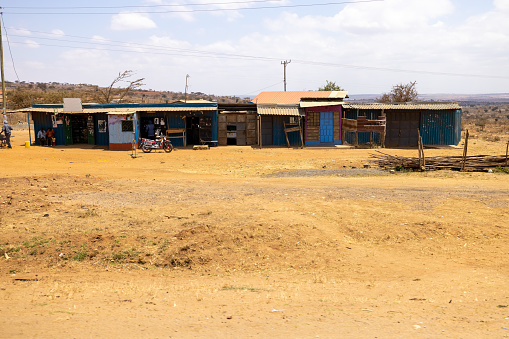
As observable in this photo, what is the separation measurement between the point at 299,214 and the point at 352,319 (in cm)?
556

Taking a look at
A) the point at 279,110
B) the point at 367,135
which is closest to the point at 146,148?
the point at 279,110

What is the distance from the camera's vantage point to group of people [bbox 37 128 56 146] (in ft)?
102

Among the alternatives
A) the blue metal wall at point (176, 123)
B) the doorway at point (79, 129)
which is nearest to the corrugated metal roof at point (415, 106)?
the blue metal wall at point (176, 123)

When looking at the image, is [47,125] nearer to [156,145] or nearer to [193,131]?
[156,145]

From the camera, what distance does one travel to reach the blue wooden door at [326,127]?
101ft

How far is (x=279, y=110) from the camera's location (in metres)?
30.1

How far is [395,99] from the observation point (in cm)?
5341

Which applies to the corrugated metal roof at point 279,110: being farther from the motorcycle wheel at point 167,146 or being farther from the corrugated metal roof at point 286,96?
the corrugated metal roof at point 286,96

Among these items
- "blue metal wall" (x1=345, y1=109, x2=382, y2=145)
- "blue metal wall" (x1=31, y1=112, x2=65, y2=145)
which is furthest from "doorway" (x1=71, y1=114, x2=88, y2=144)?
"blue metal wall" (x1=345, y1=109, x2=382, y2=145)

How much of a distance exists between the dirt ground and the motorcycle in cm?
1104

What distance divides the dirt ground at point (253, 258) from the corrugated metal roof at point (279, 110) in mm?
13079

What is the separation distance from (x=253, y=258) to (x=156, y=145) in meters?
20.2

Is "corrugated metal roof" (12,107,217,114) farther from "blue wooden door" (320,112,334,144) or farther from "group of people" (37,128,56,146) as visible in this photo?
"blue wooden door" (320,112,334,144)

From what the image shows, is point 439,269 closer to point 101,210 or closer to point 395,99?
point 101,210
